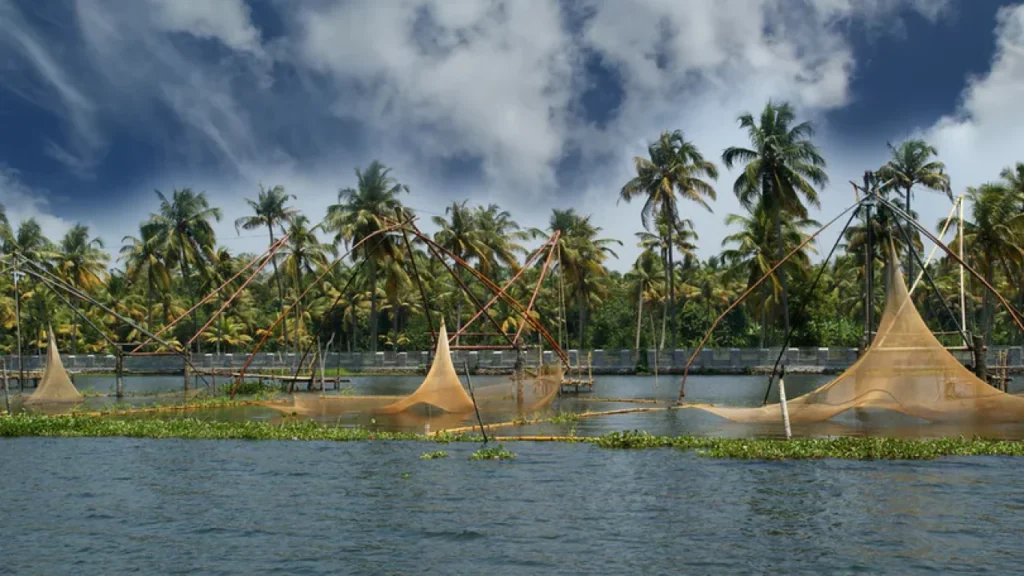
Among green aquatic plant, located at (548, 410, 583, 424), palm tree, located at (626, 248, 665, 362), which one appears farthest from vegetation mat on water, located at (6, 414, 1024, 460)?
palm tree, located at (626, 248, 665, 362)

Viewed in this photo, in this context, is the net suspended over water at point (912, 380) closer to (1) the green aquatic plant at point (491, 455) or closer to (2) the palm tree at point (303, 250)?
(1) the green aquatic plant at point (491, 455)

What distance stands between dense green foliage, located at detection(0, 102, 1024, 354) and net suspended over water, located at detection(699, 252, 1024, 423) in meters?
24.2

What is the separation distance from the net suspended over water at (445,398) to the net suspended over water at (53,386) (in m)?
12.2

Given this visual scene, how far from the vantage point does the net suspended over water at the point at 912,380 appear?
24.0 m

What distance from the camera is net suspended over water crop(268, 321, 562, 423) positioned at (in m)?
30.1

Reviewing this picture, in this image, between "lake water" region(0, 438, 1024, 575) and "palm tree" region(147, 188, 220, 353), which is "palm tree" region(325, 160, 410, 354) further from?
"lake water" region(0, 438, 1024, 575)

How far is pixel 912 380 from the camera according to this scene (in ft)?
80.3

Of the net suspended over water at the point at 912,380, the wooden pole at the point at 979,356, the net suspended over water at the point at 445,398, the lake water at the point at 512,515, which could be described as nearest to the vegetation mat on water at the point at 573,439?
the lake water at the point at 512,515

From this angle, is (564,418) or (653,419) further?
(653,419)

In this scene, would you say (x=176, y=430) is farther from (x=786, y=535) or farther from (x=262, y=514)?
(x=786, y=535)

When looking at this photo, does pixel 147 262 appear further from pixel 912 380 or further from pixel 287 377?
pixel 912 380

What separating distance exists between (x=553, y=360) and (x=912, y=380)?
46.5 meters

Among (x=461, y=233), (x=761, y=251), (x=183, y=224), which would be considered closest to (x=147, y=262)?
(x=183, y=224)

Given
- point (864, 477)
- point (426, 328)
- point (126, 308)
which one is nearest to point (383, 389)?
point (426, 328)
